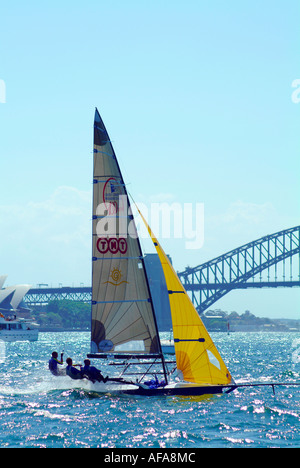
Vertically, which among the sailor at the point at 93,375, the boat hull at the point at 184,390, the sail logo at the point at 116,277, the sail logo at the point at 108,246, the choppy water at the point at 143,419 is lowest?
the choppy water at the point at 143,419

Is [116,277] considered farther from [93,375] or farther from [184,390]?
[184,390]

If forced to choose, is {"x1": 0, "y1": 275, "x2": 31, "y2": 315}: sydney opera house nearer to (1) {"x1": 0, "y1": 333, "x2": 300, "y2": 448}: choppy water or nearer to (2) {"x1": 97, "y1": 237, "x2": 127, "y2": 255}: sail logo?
(1) {"x1": 0, "y1": 333, "x2": 300, "y2": 448}: choppy water

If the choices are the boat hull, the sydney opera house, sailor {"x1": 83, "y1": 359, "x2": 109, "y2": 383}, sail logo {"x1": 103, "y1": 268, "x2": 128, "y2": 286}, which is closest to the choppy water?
the boat hull

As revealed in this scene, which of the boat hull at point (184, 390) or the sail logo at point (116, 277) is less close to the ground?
the sail logo at point (116, 277)

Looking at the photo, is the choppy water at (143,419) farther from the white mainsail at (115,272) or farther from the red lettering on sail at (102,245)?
the red lettering on sail at (102,245)

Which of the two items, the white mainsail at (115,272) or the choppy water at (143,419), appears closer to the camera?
the choppy water at (143,419)

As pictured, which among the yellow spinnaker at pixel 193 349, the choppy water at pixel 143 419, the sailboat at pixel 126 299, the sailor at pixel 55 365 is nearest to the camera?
the choppy water at pixel 143 419

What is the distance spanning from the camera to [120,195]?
20.5m

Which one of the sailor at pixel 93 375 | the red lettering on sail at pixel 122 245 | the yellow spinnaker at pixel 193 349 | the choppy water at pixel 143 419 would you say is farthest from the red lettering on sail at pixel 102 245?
the choppy water at pixel 143 419

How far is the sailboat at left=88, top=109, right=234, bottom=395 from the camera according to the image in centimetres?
1969

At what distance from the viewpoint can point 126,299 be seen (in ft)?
66.8

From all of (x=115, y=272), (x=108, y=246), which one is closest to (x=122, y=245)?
(x=108, y=246)

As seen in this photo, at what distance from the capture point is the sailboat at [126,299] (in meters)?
19.7
